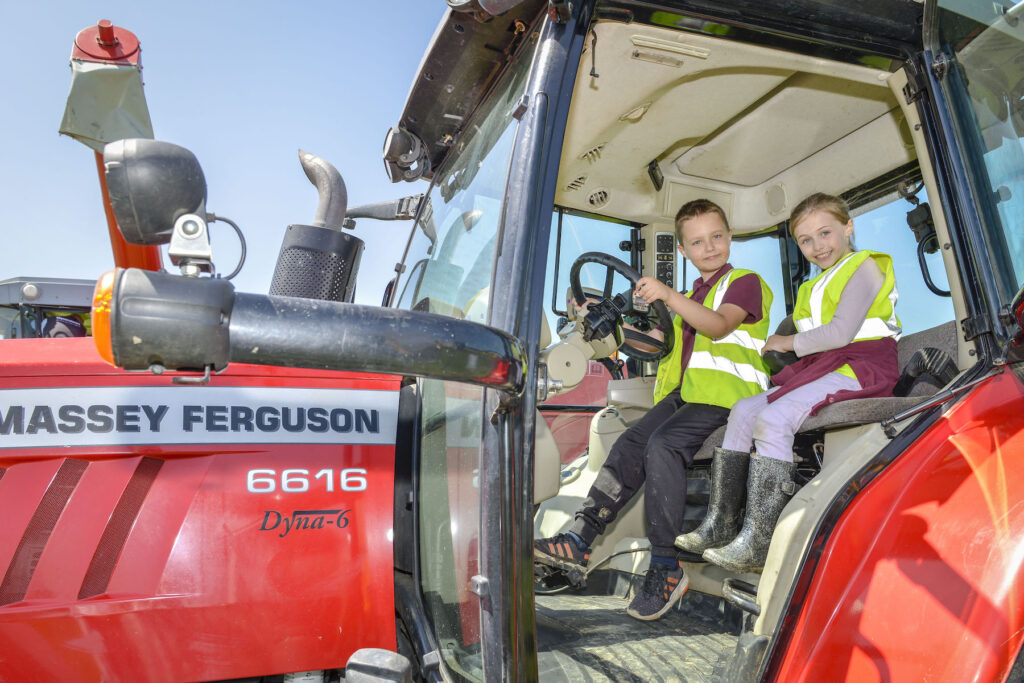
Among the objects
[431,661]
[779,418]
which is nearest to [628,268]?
[779,418]

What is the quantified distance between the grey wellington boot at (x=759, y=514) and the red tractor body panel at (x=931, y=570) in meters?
0.33

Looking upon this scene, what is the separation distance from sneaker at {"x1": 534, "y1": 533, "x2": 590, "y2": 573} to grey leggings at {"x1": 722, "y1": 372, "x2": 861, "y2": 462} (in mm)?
532

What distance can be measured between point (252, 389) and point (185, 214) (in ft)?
2.02

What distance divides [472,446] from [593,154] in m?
1.45

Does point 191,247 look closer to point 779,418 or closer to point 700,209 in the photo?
point 779,418

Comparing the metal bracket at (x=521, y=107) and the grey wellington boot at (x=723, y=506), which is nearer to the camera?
the metal bracket at (x=521, y=107)

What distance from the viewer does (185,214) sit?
34.0 inches

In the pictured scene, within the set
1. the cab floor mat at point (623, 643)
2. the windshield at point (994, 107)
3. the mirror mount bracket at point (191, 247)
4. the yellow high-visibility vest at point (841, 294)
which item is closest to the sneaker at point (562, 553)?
the cab floor mat at point (623, 643)

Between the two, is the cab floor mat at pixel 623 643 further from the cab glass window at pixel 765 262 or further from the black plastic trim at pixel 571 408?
the cab glass window at pixel 765 262

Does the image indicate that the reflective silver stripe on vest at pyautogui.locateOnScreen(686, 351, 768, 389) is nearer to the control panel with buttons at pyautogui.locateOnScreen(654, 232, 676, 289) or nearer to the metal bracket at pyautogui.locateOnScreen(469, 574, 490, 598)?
the control panel with buttons at pyautogui.locateOnScreen(654, 232, 676, 289)

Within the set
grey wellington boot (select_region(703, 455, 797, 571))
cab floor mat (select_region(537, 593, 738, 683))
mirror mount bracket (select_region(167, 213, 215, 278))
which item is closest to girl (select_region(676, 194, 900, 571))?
grey wellington boot (select_region(703, 455, 797, 571))

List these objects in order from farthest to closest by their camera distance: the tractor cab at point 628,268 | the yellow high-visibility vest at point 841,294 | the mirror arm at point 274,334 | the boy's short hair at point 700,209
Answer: the boy's short hair at point 700,209 < the yellow high-visibility vest at point 841,294 < the tractor cab at point 628,268 < the mirror arm at point 274,334

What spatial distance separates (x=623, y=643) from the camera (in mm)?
A: 1720

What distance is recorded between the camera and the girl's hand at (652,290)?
197 centimetres
